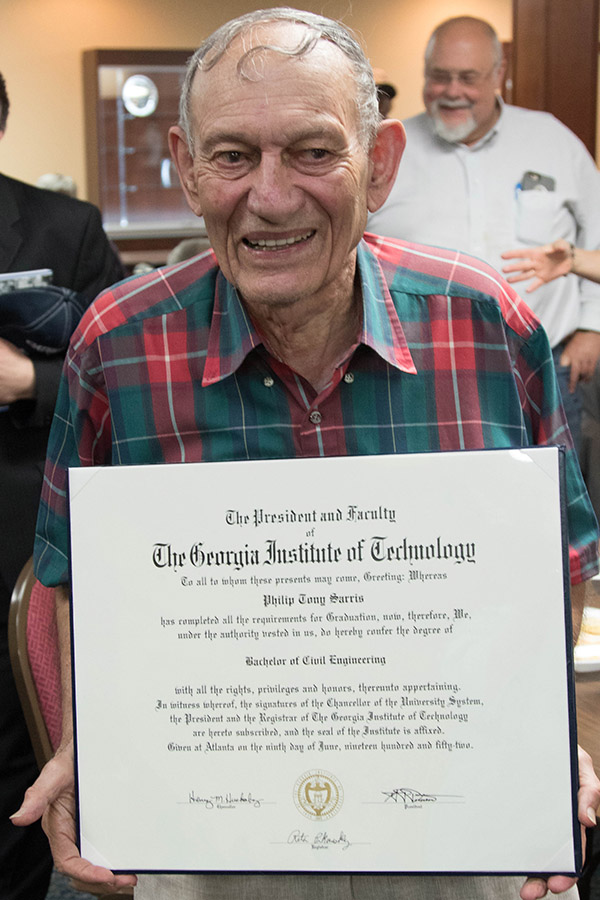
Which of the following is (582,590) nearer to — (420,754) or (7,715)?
(420,754)

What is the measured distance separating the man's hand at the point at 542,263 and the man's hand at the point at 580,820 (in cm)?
187

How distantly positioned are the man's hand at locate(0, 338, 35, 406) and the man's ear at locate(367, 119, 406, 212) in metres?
1.08

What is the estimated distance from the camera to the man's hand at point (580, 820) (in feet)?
3.22

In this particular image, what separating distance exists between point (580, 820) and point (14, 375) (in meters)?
1.49

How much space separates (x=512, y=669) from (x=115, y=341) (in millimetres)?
648

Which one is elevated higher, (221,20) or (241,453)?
(221,20)

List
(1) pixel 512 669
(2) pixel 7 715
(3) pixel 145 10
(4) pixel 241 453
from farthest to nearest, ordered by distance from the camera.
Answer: (3) pixel 145 10, (2) pixel 7 715, (4) pixel 241 453, (1) pixel 512 669

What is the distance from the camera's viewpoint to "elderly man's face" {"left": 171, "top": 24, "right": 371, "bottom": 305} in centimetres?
106

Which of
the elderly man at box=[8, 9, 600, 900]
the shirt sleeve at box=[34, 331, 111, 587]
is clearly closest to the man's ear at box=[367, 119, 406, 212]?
the elderly man at box=[8, 9, 600, 900]

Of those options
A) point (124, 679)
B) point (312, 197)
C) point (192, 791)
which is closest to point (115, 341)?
point (312, 197)

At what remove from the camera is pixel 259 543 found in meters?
0.98

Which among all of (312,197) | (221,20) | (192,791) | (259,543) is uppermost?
(221,20)

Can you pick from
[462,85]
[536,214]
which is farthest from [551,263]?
[462,85]
